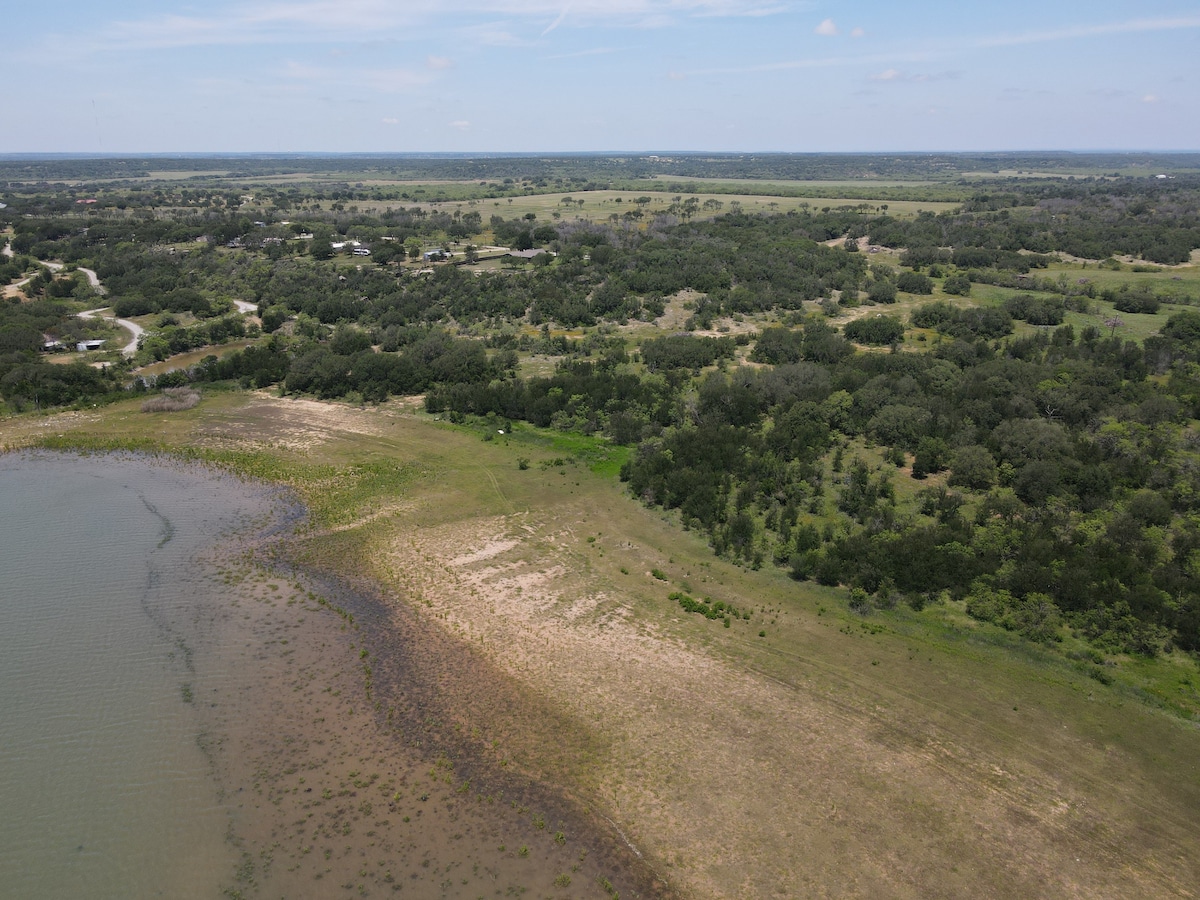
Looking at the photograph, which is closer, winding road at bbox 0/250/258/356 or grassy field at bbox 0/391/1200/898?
grassy field at bbox 0/391/1200/898

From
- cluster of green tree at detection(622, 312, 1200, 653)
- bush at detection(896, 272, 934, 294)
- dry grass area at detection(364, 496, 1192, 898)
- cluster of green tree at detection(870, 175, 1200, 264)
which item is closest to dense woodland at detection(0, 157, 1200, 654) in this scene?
cluster of green tree at detection(622, 312, 1200, 653)

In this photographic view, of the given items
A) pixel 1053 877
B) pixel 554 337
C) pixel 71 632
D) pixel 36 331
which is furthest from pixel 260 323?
pixel 1053 877

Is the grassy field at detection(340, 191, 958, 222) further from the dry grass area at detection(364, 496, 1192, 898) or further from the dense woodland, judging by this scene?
the dry grass area at detection(364, 496, 1192, 898)

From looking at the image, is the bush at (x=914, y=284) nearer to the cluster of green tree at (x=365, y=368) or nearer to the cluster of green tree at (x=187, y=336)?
the cluster of green tree at (x=365, y=368)

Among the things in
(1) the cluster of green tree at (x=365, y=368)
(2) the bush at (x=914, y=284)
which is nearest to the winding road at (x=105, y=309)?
(1) the cluster of green tree at (x=365, y=368)

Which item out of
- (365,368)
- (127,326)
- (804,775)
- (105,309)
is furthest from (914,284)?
(105,309)

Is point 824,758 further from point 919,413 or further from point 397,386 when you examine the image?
point 397,386
